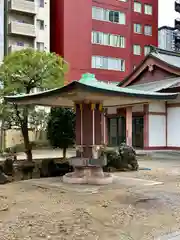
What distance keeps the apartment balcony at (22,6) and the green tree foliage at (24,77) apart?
68.2ft

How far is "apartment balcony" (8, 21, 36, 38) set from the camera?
34.3m

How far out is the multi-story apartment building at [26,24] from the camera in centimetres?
3450

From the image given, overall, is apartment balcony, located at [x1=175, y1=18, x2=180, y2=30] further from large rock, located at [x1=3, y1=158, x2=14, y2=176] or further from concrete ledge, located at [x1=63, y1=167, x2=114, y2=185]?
concrete ledge, located at [x1=63, y1=167, x2=114, y2=185]

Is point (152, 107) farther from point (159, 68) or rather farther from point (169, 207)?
point (169, 207)

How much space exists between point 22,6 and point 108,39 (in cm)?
971

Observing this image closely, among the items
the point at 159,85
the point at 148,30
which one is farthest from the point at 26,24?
the point at 159,85

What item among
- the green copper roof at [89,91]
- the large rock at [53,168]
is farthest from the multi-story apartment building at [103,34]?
the green copper roof at [89,91]

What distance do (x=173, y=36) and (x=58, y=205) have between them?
49.8 meters

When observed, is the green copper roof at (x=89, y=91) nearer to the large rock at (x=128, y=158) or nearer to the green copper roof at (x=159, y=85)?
the large rock at (x=128, y=158)

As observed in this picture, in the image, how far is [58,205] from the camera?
7.39 meters

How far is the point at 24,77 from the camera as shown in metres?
15.1

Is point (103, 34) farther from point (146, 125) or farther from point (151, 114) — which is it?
point (146, 125)

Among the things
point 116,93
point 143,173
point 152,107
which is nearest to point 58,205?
point 116,93

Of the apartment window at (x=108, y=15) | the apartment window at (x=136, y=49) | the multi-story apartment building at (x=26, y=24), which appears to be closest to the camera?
the multi-story apartment building at (x=26, y=24)
